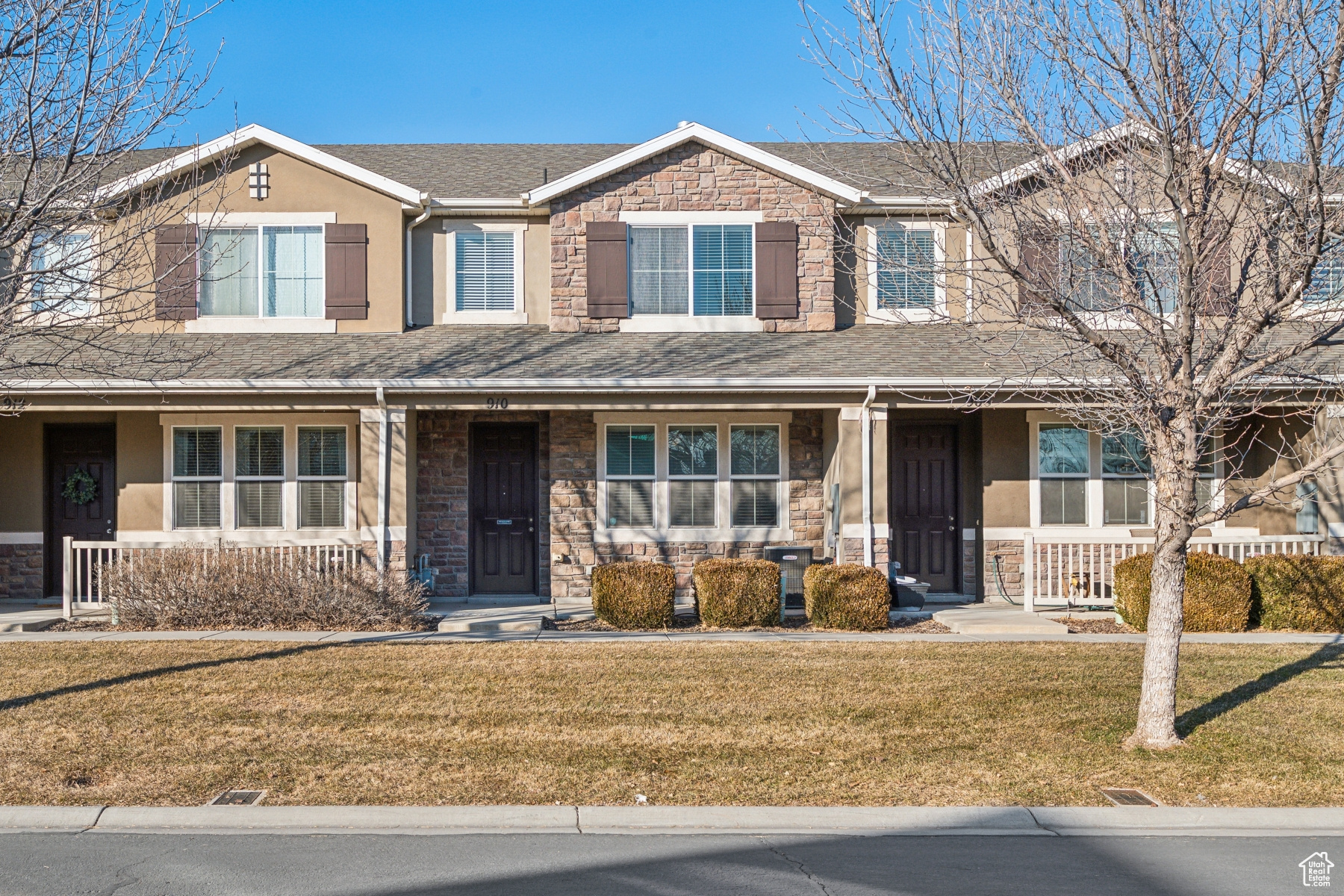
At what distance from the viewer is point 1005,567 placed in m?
14.2

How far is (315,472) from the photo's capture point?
46.8 ft

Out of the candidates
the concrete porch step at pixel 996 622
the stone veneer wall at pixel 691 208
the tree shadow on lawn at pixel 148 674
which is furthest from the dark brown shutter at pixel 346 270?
the concrete porch step at pixel 996 622

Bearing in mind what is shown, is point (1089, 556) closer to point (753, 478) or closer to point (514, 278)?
point (753, 478)

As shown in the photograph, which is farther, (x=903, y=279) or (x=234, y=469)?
(x=234, y=469)

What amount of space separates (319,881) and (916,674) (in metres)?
5.66

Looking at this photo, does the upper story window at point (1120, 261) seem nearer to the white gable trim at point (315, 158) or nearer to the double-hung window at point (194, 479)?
the white gable trim at point (315, 158)

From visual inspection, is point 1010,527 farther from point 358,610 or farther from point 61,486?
point 61,486

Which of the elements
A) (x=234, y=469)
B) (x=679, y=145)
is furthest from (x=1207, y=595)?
(x=234, y=469)

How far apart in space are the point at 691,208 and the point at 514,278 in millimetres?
2546

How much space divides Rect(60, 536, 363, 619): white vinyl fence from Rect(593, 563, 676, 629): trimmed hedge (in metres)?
3.20

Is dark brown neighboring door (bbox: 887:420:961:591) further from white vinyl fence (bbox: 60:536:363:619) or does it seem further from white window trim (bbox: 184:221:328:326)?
white window trim (bbox: 184:221:328:326)

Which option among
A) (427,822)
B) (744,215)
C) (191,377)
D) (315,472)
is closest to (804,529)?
(744,215)

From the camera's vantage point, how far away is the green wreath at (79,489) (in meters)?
14.6

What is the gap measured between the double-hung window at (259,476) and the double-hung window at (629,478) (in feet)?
13.8
